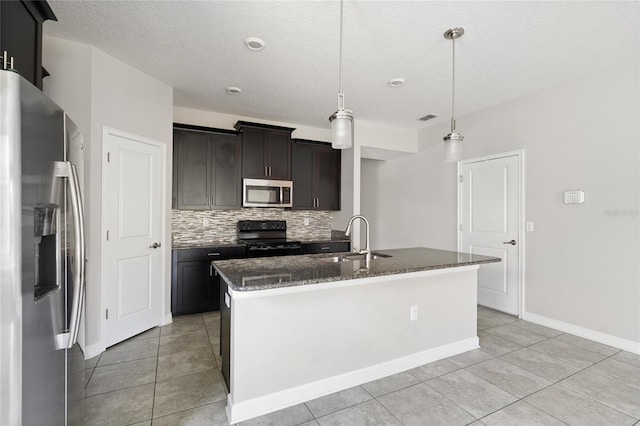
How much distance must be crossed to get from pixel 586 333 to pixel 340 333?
2806 mm

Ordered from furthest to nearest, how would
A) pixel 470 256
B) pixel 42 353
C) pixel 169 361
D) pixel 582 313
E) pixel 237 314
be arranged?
1. pixel 582 313
2. pixel 470 256
3. pixel 169 361
4. pixel 237 314
5. pixel 42 353

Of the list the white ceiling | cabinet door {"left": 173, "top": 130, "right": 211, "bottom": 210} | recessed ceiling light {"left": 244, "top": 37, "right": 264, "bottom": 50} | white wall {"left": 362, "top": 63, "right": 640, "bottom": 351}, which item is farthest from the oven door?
white wall {"left": 362, "top": 63, "right": 640, "bottom": 351}

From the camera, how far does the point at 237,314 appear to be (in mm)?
1785

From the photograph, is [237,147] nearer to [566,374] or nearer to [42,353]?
[42,353]

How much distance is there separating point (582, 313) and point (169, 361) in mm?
4094

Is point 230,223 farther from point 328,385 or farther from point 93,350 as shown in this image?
point 328,385

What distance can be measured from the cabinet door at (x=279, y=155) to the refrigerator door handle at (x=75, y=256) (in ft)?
10.4

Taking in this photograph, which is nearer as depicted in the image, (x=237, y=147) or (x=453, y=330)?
(x=453, y=330)

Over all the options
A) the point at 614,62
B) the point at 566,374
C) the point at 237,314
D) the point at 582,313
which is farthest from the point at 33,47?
the point at 582,313

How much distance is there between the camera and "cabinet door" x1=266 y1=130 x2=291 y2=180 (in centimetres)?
438

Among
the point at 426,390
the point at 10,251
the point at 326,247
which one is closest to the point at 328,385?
the point at 426,390

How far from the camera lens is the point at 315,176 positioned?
480 cm

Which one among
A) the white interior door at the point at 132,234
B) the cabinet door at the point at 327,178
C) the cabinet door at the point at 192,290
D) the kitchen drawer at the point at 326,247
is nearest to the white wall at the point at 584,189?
the cabinet door at the point at 327,178

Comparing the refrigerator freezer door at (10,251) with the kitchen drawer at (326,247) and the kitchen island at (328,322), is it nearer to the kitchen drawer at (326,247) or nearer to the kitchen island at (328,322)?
the kitchen island at (328,322)
